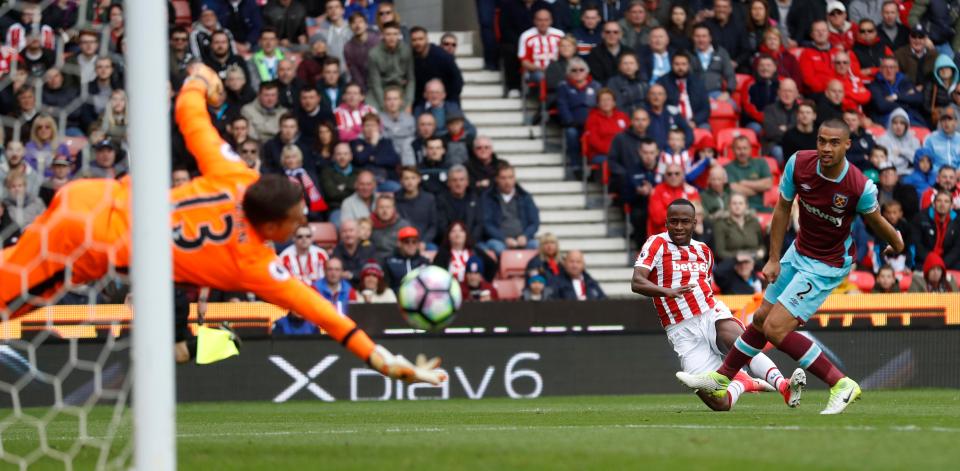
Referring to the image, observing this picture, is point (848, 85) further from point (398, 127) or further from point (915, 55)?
point (398, 127)

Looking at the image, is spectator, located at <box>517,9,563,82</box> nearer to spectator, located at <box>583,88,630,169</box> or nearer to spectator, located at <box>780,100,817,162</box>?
spectator, located at <box>583,88,630,169</box>

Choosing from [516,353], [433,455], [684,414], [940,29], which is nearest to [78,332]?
[516,353]

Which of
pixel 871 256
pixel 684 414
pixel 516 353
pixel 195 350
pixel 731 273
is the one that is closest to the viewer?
pixel 195 350

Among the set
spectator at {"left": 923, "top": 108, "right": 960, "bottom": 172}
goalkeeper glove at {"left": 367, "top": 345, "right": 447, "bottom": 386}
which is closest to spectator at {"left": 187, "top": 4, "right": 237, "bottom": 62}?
spectator at {"left": 923, "top": 108, "right": 960, "bottom": 172}

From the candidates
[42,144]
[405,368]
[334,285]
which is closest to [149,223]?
[405,368]

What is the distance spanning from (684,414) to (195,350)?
359cm

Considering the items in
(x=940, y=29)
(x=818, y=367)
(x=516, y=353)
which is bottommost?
(x=516, y=353)

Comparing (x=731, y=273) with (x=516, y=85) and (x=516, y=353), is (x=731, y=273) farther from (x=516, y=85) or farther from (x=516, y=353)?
(x=516, y=85)

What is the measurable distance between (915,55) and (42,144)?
50.5 feet

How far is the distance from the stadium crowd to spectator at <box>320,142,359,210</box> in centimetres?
2

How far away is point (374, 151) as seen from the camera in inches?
744

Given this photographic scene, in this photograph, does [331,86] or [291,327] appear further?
[331,86]

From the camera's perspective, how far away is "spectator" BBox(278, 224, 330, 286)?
55.9 ft

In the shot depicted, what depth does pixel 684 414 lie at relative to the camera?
11.2m
